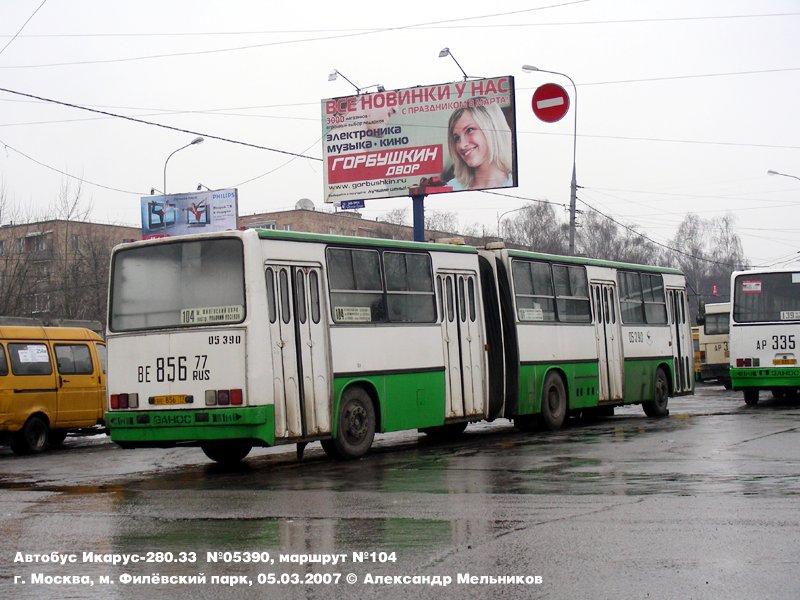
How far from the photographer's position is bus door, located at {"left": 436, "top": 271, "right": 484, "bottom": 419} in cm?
1778

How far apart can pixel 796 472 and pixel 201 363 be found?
6.90 m

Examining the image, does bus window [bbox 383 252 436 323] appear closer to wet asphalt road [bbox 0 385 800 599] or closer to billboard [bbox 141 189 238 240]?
wet asphalt road [bbox 0 385 800 599]

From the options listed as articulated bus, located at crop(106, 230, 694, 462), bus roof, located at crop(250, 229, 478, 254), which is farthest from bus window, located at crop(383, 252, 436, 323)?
bus roof, located at crop(250, 229, 478, 254)

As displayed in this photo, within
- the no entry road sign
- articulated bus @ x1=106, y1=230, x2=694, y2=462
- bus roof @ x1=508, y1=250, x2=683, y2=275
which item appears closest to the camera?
articulated bus @ x1=106, y1=230, x2=694, y2=462

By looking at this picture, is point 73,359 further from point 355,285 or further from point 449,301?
point 355,285

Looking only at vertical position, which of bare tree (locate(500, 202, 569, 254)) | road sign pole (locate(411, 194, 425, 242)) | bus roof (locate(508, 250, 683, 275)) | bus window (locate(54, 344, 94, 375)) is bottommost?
bus window (locate(54, 344, 94, 375))

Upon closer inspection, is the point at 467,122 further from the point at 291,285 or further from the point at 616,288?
the point at 291,285

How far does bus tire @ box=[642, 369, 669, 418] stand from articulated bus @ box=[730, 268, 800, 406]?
147 inches

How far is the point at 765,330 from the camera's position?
90.6ft

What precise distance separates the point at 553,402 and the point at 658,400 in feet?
15.7

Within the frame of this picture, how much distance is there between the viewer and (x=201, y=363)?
14164 millimetres

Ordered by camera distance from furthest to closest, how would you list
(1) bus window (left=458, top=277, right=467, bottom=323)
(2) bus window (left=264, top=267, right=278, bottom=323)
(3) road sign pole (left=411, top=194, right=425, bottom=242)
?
1. (3) road sign pole (left=411, top=194, right=425, bottom=242)
2. (1) bus window (left=458, top=277, right=467, bottom=323)
3. (2) bus window (left=264, top=267, right=278, bottom=323)

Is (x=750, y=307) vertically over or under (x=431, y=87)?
under

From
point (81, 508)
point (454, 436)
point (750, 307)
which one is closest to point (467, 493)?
point (81, 508)
